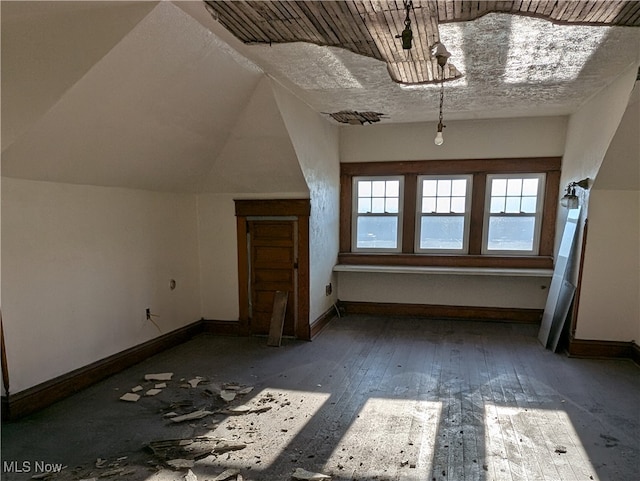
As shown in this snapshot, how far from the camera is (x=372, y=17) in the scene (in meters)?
2.27

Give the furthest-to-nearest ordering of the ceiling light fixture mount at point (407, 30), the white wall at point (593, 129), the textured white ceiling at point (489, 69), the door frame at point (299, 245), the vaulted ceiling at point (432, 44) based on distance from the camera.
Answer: the door frame at point (299, 245)
the white wall at point (593, 129)
the textured white ceiling at point (489, 69)
the vaulted ceiling at point (432, 44)
the ceiling light fixture mount at point (407, 30)

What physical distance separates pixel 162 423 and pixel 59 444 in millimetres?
636

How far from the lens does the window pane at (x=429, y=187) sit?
5582mm

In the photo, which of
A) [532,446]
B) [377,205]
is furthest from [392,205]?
[532,446]

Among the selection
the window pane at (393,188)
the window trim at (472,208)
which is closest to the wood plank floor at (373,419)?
the window trim at (472,208)

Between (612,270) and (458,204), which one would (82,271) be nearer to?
(458,204)

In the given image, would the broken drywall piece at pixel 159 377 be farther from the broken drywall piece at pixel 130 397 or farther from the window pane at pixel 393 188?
the window pane at pixel 393 188

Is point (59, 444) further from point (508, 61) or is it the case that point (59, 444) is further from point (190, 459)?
point (508, 61)

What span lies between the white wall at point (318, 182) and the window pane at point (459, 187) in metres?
1.68

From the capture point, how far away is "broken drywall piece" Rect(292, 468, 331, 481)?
2215 mm

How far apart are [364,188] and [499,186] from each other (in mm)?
1915

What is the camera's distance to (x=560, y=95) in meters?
3.97

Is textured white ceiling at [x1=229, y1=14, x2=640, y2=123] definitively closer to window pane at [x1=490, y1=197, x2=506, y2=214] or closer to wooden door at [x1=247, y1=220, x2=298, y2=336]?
window pane at [x1=490, y1=197, x2=506, y2=214]

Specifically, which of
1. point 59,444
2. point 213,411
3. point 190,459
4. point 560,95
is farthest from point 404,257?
point 59,444
